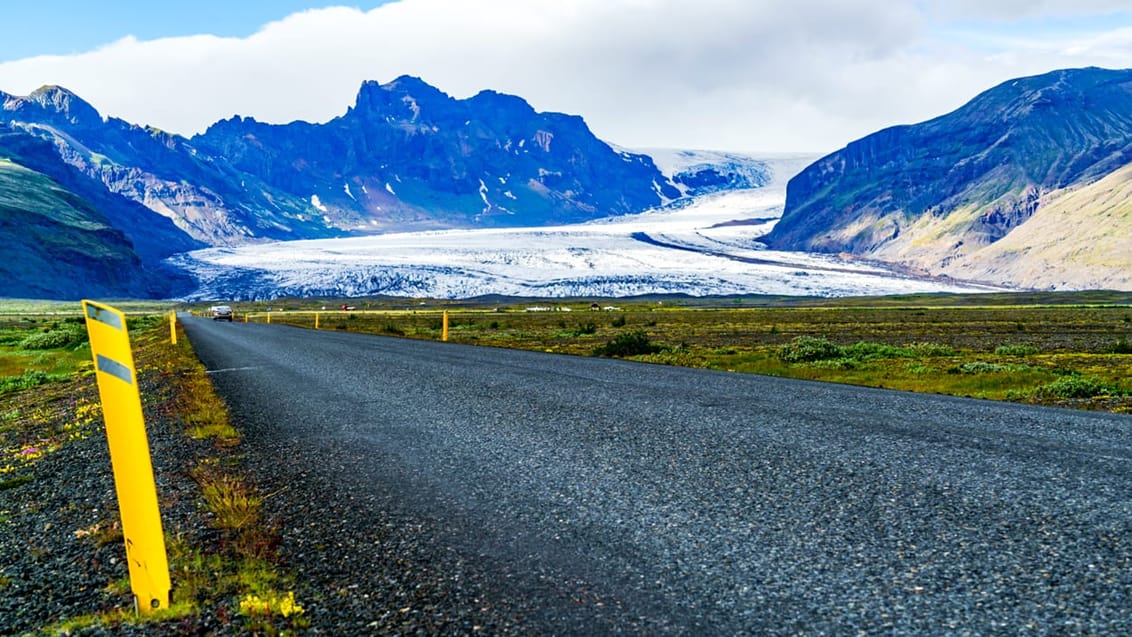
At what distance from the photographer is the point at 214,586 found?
5.06 m

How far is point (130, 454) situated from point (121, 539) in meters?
2.23

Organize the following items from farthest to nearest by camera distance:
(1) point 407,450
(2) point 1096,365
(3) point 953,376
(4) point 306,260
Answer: (4) point 306,260 < (2) point 1096,365 < (3) point 953,376 < (1) point 407,450

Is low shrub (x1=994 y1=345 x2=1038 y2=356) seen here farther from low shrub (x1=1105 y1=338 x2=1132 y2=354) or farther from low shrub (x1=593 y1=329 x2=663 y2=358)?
low shrub (x1=593 y1=329 x2=663 y2=358)

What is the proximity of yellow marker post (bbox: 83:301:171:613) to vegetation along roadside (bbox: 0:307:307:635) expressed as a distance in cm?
22

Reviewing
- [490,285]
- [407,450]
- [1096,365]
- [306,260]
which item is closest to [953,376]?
[1096,365]

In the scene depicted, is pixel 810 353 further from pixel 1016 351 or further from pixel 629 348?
pixel 1016 351

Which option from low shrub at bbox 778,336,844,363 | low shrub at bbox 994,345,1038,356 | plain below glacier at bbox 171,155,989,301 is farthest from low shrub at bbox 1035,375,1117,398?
plain below glacier at bbox 171,155,989,301

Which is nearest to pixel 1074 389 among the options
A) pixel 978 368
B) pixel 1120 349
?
pixel 978 368

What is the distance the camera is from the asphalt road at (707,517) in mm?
4539

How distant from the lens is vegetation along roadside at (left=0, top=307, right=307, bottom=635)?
466cm

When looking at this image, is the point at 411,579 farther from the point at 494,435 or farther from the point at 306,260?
the point at 306,260

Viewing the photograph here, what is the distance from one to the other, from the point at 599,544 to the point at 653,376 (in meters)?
12.2

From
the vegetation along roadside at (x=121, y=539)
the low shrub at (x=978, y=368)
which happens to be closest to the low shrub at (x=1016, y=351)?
the low shrub at (x=978, y=368)

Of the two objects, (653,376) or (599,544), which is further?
(653,376)
